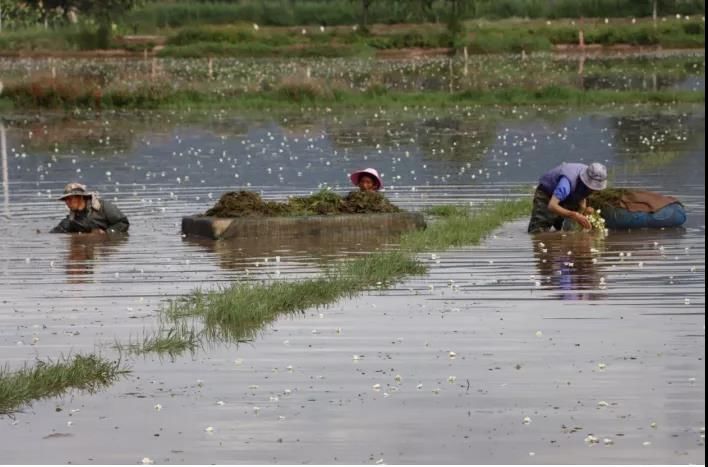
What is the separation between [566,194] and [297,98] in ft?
93.9

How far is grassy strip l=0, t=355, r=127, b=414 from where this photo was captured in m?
10.8

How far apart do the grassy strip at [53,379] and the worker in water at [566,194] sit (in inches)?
304

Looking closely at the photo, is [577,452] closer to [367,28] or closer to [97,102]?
[97,102]

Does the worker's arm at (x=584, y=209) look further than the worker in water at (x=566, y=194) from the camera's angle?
Yes

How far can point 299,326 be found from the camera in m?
13.8

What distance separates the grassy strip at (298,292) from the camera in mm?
13805

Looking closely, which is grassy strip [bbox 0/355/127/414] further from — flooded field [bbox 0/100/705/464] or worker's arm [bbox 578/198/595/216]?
worker's arm [bbox 578/198/595/216]

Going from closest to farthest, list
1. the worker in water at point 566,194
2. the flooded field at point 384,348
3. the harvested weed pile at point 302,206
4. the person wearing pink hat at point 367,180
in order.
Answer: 1. the flooded field at point 384,348
2. the worker in water at point 566,194
3. the harvested weed pile at point 302,206
4. the person wearing pink hat at point 367,180

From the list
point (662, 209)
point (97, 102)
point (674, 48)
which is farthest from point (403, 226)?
point (674, 48)

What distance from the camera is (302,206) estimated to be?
67.8ft

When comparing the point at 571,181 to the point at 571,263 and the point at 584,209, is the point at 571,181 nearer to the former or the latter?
the point at 584,209

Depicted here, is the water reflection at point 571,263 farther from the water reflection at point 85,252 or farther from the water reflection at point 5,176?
the water reflection at point 5,176

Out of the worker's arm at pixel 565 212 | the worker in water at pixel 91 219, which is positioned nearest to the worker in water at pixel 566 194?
the worker's arm at pixel 565 212

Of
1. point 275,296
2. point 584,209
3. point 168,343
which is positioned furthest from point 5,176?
point 168,343
